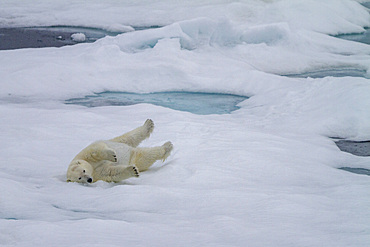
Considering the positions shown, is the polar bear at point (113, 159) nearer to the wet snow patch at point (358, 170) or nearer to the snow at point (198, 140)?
the snow at point (198, 140)

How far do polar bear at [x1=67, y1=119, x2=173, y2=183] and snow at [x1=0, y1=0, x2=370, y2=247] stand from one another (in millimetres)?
98

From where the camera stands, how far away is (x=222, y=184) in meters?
3.66

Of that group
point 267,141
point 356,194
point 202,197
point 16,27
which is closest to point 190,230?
point 202,197

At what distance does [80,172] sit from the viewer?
355 centimetres

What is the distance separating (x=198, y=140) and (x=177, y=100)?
2.79 meters

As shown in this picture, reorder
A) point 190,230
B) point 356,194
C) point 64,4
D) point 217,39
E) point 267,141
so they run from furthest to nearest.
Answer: point 64,4 → point 217,39 → point 267,141 → point 356,194 → point 190,230

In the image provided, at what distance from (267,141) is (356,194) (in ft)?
5.66

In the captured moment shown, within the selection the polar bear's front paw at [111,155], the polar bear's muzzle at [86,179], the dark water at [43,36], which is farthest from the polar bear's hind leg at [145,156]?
the dark water at [43,36]

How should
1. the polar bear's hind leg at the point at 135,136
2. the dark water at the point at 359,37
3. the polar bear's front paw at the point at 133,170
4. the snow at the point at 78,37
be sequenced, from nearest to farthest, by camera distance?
the polar bear's front paw at the point at 133,170 < the polar bear's hind leg at the point at 135,136 < the snow at the point at 78,37 < the dark water at the point at 359,37

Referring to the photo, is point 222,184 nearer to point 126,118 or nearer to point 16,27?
point 126,118

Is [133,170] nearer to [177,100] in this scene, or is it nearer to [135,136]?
[135,136]

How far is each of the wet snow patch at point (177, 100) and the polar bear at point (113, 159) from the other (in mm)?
2963

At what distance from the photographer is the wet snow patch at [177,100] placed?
7.24 metres

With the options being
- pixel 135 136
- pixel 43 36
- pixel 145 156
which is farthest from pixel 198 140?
pixel 43 36
